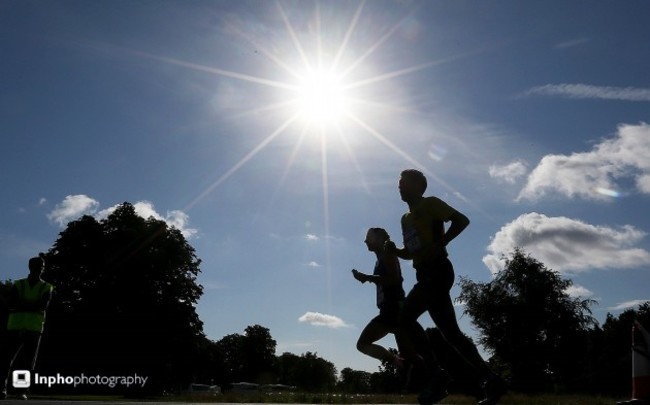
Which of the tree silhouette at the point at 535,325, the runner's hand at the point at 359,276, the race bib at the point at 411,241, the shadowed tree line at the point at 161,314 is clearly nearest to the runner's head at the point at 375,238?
the runner's hand at the point at 359,276

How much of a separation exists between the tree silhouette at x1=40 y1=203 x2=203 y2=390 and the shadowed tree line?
2.5 inches

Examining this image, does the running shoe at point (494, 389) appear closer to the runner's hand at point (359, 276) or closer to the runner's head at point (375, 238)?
the runner's hand at point (359, 276)

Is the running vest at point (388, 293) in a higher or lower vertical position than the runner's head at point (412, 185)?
lower

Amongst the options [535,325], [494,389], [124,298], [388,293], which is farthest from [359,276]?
[535,325]

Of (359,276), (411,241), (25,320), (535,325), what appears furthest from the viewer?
(535,325)

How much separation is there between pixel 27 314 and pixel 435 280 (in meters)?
6.18

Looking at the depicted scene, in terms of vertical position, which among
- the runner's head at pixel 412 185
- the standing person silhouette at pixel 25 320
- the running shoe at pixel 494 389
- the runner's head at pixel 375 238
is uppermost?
the runner's head at pixel 412 185

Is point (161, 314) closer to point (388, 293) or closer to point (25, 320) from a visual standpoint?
point (25, 320)

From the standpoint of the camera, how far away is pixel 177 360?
39906 millimetres

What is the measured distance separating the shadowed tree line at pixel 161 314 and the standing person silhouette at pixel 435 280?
19536mm

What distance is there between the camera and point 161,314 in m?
40.7

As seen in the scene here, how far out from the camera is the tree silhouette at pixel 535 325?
56031mm

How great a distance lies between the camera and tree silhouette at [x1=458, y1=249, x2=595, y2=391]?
56.0m

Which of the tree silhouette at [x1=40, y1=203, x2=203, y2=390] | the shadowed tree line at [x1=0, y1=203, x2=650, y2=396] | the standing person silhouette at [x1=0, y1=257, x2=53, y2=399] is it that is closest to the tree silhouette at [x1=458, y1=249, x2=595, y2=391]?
the shadowed tree line at [x1=0, y1=203, x2=650, y2=396]
